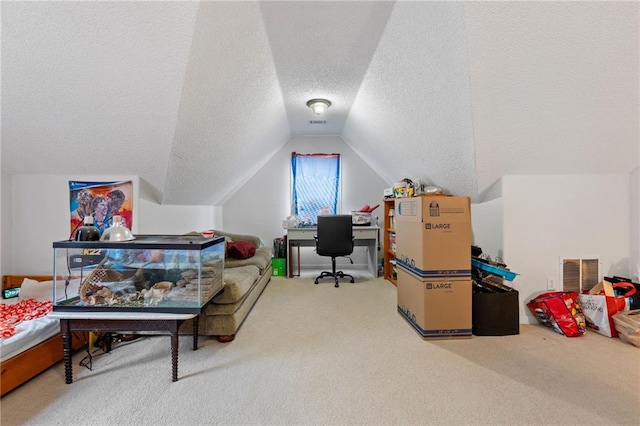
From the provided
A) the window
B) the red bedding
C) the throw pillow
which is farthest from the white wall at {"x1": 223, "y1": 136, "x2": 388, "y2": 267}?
the red bedding

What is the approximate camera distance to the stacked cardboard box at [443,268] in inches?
89.5

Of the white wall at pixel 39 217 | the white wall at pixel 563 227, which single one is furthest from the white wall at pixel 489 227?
the white wall at pixel 39 217

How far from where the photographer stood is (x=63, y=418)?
136 centimetres

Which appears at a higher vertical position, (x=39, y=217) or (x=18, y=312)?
(x=39, y=217)

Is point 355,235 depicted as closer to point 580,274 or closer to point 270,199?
point 270,199

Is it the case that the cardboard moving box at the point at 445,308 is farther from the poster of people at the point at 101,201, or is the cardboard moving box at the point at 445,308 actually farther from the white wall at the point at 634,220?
the poster of people at the point at 101,201

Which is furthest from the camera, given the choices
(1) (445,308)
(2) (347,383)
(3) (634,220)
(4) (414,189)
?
(4) (414,189)

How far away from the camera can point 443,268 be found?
90.9 inches

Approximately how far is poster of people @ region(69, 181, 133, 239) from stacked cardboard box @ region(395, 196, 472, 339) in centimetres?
287

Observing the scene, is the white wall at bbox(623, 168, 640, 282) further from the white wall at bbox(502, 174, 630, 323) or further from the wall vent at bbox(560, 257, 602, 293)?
the wall vent at bbox(560, 257, 602, 293)

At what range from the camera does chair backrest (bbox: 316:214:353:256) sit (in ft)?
12.7

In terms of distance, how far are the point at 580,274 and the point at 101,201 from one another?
188 inches

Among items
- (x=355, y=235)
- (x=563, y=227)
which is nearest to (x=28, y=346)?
(x=355, y=235)

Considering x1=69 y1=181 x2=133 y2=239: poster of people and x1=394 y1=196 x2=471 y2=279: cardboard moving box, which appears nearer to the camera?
x1=394 y1=196 x2=471 y2=279: cardboard moving box
